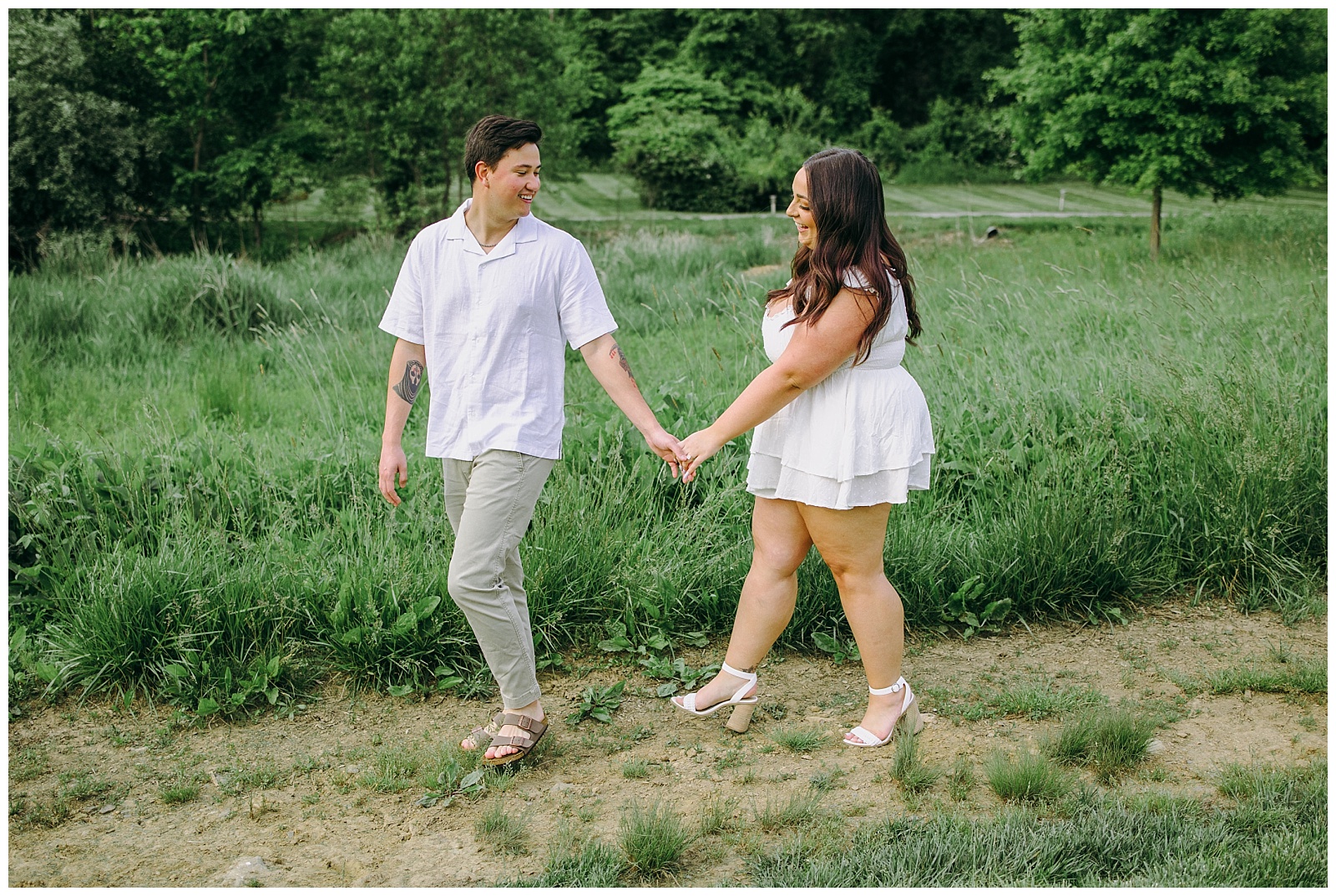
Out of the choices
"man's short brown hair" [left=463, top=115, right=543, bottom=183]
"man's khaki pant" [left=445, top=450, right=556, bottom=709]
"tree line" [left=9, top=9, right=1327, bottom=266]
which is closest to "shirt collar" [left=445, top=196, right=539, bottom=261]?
"man's short brown hair" [left=463, top=115, right=543, bottom=183]

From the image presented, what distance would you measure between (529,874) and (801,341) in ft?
5.83

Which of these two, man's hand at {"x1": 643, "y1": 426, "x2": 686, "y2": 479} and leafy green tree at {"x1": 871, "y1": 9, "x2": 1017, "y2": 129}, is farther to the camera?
leafy green tree at {"x1": 871, "y1": 9, "x2": 1017, "y2": 129}

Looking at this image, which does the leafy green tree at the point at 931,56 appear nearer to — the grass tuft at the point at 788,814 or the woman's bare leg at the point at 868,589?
the woman's bare leg at the point at 868,589

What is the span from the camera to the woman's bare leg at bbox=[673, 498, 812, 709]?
147 inches

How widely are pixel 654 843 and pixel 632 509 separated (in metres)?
2.19

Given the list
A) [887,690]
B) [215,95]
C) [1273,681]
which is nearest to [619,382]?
[887,690]

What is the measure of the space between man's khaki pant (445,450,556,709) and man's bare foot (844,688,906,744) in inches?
47.1

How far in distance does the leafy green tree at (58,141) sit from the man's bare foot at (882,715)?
1556 cm

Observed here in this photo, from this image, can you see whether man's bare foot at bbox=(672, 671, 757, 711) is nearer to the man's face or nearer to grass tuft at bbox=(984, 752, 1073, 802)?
grass tuft at bbox=(984, 752, 1073, 802)

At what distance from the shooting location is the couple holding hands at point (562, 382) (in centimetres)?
334

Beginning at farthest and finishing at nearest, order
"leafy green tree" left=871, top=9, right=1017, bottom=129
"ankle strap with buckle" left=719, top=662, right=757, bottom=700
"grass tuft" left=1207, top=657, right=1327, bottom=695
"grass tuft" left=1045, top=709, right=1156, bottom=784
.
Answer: "leafy green tree" left=871, top=9, right=1017, bottom=129 → "grass tuft" left=1207, top=657, right=1327, bottom=695 → "ankle strap with buckle" left=719, top=662, right=757, bottom=700 → "grass tuft" left=1045, top=709, right=1156, bottom=784

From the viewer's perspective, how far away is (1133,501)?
5.30 meters

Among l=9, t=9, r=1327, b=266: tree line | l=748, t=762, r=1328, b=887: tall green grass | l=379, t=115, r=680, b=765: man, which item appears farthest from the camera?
l=9, t=9, r=1327, b=266: tree line

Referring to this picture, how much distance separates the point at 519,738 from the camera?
3570 mm
